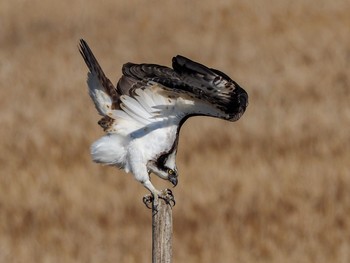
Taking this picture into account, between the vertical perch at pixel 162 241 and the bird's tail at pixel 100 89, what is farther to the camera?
the bird's tail at pixel 100 89

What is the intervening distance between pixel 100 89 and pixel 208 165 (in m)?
5.31

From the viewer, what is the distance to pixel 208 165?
1060cm

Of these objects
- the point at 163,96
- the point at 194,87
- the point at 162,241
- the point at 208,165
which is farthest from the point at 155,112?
the point at 208,165

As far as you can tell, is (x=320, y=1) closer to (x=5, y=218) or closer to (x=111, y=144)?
(x=5, y=218)

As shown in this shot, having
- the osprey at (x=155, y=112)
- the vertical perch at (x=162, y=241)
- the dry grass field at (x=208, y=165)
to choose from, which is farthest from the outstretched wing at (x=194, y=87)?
the dry grass field at (x=208, y=165)

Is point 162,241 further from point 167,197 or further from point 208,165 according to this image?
point 208,165

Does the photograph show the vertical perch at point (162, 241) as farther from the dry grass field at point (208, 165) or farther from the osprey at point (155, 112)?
the dry grass field at point (208, 165)

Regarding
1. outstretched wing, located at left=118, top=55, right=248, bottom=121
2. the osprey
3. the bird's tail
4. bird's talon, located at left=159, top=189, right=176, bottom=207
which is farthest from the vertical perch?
the bird's tail

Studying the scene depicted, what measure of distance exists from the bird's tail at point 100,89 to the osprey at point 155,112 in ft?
0.13

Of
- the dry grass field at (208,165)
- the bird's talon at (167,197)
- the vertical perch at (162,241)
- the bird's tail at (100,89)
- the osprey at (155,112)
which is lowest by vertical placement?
the vertical perch at (162,241)

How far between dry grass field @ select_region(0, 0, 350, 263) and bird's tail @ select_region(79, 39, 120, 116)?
334 centimetres

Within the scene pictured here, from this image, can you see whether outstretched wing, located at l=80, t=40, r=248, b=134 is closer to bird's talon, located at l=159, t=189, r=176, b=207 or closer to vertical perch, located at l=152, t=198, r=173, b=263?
bird's talon, located at l=159, t=189, r=176, b=207

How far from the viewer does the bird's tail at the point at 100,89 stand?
5277 mm

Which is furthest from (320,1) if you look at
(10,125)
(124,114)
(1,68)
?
(124,114)
